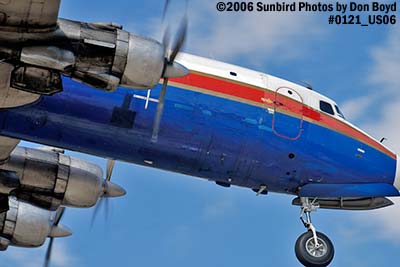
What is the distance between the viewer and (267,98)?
2823cm

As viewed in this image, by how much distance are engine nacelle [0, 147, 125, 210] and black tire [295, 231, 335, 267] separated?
252 inches

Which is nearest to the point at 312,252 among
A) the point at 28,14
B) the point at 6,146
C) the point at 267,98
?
the point at 267,98

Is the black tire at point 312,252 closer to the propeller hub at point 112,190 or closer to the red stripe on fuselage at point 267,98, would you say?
the red stripe on fuselage at point 267,98

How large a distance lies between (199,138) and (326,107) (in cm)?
517

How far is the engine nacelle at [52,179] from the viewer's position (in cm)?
2797

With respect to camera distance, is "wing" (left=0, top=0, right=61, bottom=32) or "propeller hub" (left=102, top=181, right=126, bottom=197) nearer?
"wing" (left=0, top=0, right=61, bottom=32)

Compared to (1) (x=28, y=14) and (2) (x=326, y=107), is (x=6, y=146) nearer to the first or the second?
(1) (x=28, y=14)

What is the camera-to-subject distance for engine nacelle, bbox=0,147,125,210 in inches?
1101

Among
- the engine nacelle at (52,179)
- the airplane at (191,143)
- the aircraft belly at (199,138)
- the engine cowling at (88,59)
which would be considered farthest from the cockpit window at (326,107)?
the engine cowling at (88,59)

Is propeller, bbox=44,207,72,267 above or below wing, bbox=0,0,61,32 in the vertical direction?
below

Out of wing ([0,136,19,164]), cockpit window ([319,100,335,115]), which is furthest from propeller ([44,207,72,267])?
cockpit window ([319,100,335,115])

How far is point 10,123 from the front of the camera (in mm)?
25078

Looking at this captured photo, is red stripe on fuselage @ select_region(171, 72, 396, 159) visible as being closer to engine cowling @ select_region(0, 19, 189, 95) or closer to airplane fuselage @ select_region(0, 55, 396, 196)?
airplane fuselage @ select_region(0, 55, 396, 196)

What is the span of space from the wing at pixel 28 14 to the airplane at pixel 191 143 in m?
1.17
